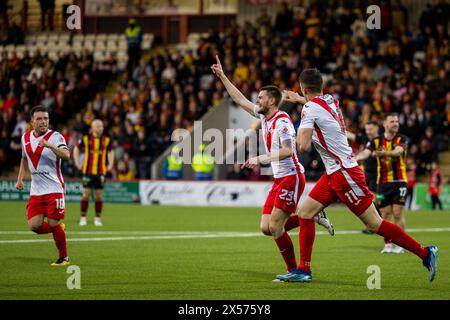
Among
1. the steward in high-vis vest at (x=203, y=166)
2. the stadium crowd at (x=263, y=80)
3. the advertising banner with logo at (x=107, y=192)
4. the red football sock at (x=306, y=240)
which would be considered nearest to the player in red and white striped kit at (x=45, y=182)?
the red football sock at (x=306, y=240)

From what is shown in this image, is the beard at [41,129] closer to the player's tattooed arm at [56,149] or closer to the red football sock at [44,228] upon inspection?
the player's tattooed arm at [56,149]

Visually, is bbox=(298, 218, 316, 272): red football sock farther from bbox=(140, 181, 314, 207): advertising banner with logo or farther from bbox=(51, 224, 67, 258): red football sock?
bbox=(140, 181, 314, 207): advertising banner with logo

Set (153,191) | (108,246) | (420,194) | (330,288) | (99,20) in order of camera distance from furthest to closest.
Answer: (99,20) < (153,191) < (420,194) < (108,246) < (330,288)

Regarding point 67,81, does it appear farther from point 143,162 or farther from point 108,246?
point 108,246

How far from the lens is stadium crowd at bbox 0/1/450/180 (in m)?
31.1

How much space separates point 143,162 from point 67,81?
23.5 ft

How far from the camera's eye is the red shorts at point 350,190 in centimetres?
1115

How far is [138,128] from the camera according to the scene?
117ft

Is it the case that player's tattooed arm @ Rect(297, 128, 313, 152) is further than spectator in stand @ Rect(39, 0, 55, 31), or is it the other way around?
spectator in stand @ Rect(39, 0, 55, 31)

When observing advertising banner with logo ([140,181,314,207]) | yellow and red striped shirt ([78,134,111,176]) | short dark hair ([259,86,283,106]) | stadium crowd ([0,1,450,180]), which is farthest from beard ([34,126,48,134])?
advertising banner with logo ([140,181,314,207])

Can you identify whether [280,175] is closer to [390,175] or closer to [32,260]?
[32,260]

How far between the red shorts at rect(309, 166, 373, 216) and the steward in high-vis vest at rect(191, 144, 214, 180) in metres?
21.5

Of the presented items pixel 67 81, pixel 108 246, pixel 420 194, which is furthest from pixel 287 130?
pixel 67 81

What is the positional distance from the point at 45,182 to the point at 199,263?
256 cm
